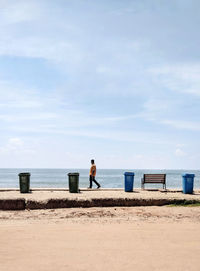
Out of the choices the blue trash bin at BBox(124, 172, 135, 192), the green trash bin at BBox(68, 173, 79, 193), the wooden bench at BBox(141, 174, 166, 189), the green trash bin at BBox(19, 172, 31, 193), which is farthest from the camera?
the wooden bench at BBox(141, 174, 166, 189)

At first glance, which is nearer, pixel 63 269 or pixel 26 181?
pixel 63 269

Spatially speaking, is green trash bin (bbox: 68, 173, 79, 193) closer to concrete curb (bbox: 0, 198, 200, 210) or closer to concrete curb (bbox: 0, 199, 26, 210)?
concrete curb (bbox: 0, 198, 200, 210)

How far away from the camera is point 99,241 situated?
6.48m

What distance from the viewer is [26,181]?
13.7m

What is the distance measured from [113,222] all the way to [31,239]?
2.76m

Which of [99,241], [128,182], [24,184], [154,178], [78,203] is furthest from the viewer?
[154,178]

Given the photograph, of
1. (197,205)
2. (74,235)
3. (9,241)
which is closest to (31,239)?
(9,241)

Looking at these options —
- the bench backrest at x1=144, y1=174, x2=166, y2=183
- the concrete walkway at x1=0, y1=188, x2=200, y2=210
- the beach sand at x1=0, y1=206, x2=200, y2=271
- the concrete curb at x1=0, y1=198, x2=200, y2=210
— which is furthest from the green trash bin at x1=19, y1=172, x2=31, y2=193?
the bench backrest at x1=144, y1=174, x2=166, y2=183

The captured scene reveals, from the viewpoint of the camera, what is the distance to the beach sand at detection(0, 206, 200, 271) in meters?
5.12

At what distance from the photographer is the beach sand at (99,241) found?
5.12 meters

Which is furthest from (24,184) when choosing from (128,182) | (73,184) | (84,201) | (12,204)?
(128,182)

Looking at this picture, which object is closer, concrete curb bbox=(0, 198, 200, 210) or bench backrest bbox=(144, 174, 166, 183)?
concrete curb bbox=(0, 198, 200, 210)

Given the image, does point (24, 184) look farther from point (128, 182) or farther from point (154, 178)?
point (154, 178)

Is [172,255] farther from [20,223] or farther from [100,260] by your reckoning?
[20,223]
